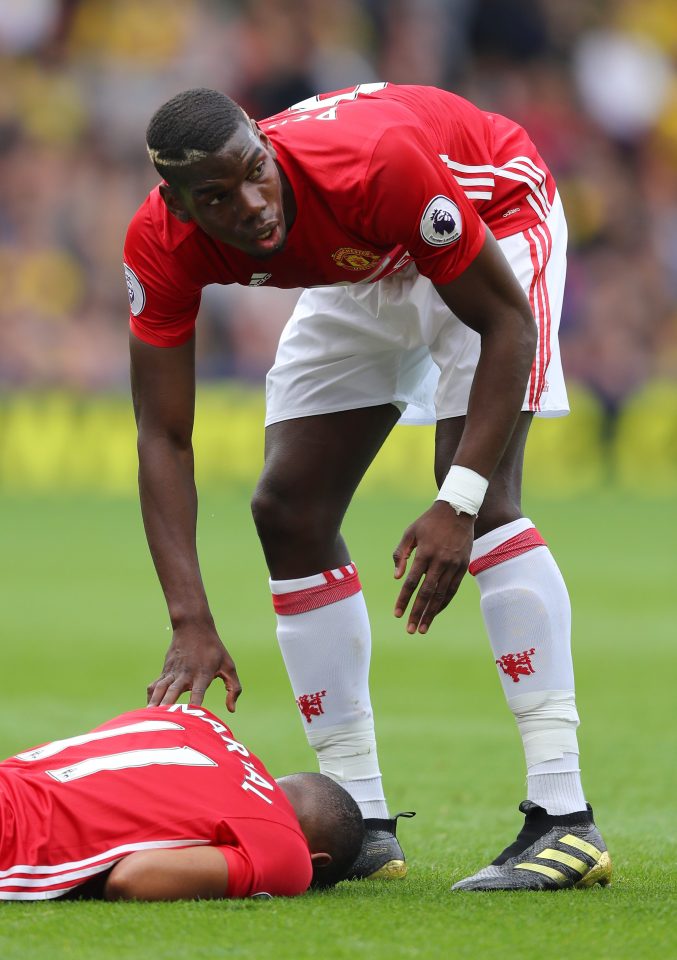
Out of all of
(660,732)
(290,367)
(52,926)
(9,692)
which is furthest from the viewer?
(9,692)

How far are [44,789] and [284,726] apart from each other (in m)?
2.91

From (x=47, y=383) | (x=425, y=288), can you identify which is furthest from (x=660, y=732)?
(x=47, y=383)

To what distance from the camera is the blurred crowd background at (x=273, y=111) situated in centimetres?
1608

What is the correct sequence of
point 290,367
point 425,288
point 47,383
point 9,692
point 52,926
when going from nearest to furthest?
point 52,926 < point 425,288 < point 290,367 < point 9,692 < point 47,383

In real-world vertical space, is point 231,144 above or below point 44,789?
above

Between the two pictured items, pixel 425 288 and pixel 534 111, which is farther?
pixel 534 111

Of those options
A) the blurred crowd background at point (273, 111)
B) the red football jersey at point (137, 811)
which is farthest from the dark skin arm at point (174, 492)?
the blurred crowd background at point (273, 111)

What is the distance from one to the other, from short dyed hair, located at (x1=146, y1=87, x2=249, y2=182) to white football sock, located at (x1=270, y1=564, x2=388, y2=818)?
47.3 inches

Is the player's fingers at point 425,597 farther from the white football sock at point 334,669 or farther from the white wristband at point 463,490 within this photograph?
the white football sock at point 334,669

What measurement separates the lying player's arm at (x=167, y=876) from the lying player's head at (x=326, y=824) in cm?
37

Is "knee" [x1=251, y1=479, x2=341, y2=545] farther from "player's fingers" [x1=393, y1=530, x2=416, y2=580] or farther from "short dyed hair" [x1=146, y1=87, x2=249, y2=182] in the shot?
"short dyed hair" [x1=146, y1=87, x2=249, y2=182]

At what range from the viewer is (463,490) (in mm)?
3443

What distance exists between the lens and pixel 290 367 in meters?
4.14

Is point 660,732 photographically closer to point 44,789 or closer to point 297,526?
point 297,526
